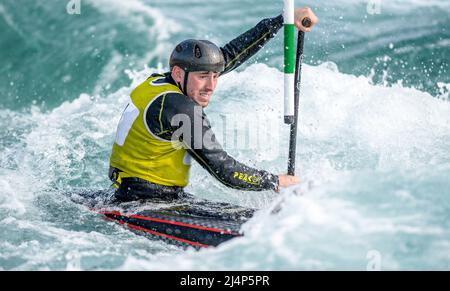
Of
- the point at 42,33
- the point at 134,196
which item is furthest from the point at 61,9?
the point at 134,196

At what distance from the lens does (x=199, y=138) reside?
17.5ft

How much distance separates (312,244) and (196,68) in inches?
60.9

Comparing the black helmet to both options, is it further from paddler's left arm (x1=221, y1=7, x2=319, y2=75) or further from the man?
paddler's left arm (x1=221, y1=7, x2=319, y2=75)

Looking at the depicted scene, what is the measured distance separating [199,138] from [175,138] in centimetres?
21

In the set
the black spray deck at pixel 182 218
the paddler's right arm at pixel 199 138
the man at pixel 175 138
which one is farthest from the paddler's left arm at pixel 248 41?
the black spray deck at pixel 182 218

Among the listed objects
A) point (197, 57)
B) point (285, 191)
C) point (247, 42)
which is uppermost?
point (247, 42)

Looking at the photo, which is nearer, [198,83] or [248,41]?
[198,83]

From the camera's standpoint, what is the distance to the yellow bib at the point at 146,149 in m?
5.50

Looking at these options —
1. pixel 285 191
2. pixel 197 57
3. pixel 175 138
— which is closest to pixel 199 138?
pixel 175 138

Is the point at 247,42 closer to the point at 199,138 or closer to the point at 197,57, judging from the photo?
the point at 197,57

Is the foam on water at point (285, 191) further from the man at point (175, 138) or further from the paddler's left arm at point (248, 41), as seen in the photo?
the paddler's left arm at point (248, 41)

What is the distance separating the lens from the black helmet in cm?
543
